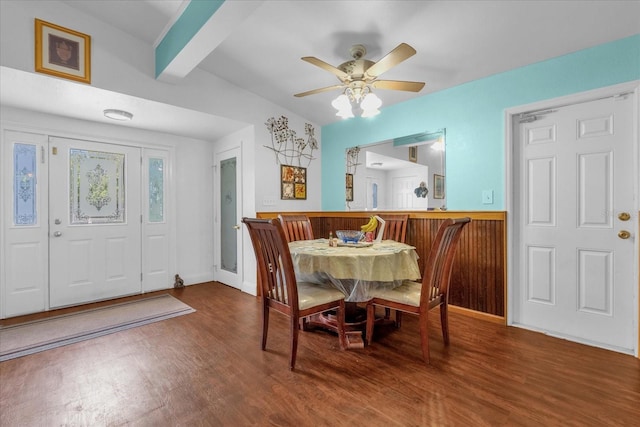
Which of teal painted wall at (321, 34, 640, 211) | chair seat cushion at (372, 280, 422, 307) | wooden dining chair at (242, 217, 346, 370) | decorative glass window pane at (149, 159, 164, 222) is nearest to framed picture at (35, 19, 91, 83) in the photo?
decorative glass window pane at (149, 159, 164, 222)

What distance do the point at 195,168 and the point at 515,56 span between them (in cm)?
397

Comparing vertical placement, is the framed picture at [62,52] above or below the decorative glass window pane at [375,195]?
above

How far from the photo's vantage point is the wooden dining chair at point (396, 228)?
312cm

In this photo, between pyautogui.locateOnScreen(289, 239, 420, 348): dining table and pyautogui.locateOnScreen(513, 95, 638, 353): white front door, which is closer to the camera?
pyautogui.locateOnScreen(289, 239, 420, 348): dining table

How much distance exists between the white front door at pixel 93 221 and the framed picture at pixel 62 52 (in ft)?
3.99

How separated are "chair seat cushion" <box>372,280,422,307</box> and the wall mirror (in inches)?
46.9

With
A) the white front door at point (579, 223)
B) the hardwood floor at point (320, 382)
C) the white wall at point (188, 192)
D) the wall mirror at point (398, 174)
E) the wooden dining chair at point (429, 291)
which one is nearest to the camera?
the hardwood floor at point (320, 382)

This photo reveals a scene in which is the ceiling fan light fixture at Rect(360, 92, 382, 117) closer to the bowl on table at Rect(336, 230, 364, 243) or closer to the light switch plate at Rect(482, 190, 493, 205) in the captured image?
the bowl on table at Rect(336, 230, 364, 243)

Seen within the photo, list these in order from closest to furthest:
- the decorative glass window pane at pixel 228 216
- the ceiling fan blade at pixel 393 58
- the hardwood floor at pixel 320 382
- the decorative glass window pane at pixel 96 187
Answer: the hardwood floor at pixel 320 382 < the ceiling fan blade at pixel 393 58 < the decorative glass window pane at pixel 96 187 < the decorative glass window pane at pixel 228 216

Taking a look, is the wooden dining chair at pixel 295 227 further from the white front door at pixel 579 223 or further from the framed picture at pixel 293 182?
the white front door at pixel 579 223

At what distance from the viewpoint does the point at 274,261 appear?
2023 millimetres

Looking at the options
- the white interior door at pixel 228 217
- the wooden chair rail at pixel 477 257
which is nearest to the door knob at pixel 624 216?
the wooden chair rail at pixel 477 257

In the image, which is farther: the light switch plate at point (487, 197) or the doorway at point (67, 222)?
the doorway at point (67, 222)

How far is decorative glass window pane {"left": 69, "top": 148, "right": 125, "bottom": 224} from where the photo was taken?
11.1 feet
